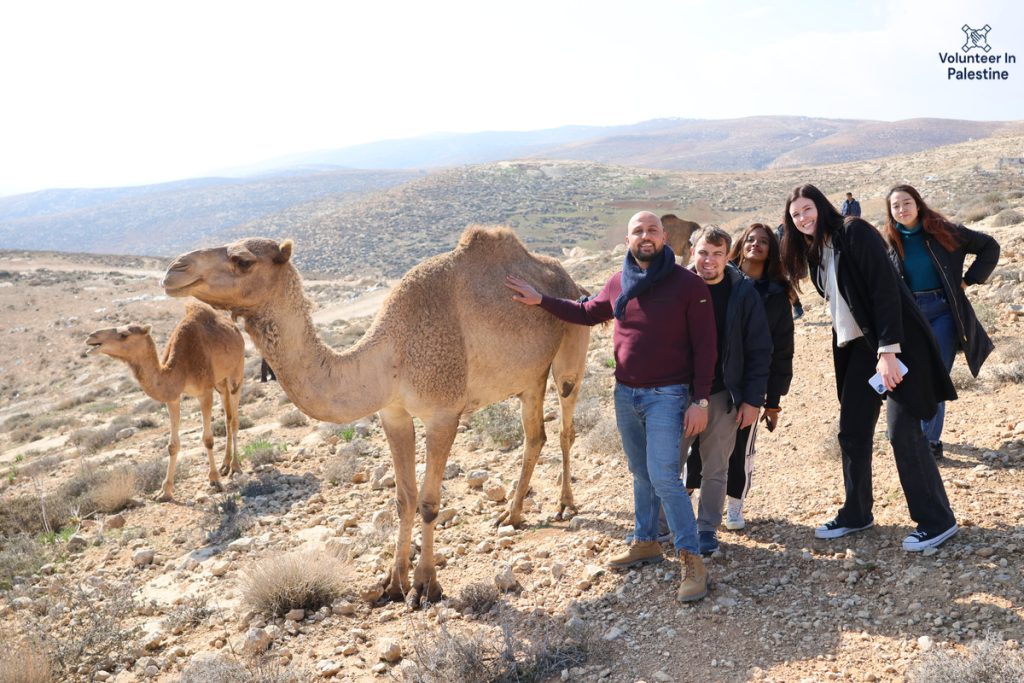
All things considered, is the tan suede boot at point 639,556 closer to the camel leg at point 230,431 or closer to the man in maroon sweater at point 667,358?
the man in maroon sweater at point 667,358

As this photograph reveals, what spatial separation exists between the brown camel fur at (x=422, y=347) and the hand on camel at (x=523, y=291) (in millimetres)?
132

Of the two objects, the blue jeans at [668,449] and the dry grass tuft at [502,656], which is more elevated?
the blue jeans at [668,449]

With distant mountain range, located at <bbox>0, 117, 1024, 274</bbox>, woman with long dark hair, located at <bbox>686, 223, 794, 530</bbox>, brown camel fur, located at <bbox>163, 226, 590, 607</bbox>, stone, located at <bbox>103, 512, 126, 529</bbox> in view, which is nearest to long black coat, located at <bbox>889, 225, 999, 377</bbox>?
woman with long dark hair, located at <bbox>686, 223, 794, 530</bbox>

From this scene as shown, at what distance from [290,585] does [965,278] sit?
6.03 meters

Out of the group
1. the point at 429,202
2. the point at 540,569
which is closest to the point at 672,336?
the point at 540,569

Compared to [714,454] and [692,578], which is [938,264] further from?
[692,578]

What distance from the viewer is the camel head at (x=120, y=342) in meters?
8.85

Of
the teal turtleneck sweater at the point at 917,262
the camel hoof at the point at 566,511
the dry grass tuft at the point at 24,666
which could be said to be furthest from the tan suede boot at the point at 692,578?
the dry grass tuft at the point at 24,666

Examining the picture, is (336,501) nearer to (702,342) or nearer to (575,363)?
(575,363)

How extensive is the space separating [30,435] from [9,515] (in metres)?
8.73

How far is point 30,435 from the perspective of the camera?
15531 millimetres

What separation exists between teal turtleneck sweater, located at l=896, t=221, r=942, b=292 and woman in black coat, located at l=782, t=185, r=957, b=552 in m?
1.34

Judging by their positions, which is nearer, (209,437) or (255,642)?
(255,642)

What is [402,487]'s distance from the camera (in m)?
5.32
